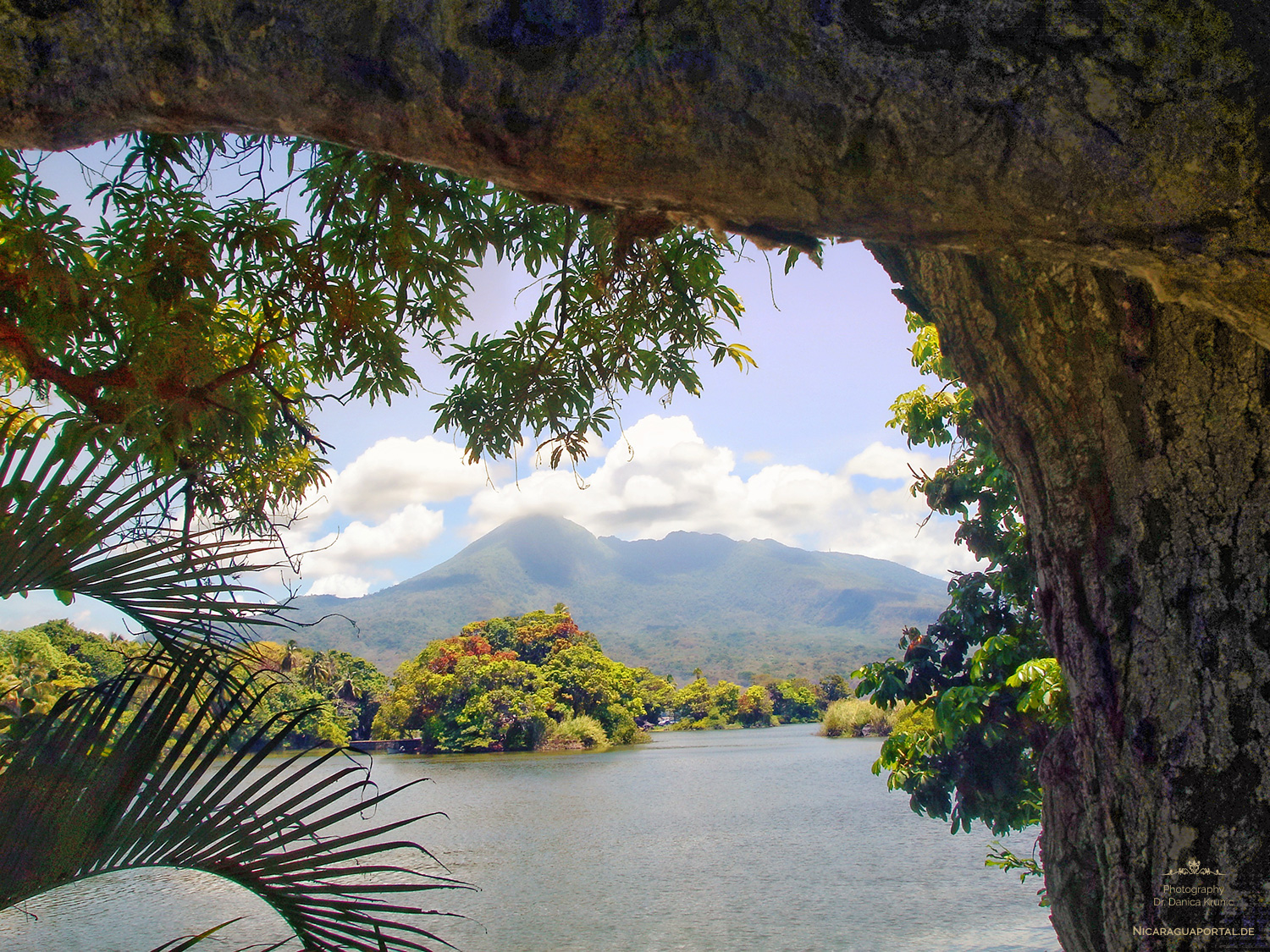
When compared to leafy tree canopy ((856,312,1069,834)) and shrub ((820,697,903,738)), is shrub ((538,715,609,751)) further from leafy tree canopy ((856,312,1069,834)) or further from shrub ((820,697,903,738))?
leafy tree canopy ((856,312,1069,834))

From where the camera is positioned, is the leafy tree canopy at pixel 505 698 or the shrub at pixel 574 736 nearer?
the leafy tree canopy at pixel 505 698

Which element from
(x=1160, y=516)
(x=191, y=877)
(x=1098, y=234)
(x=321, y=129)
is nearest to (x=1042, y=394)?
(x=1160, y=516)

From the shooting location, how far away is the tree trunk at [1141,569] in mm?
1039

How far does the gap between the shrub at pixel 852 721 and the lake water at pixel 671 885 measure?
8.62 meters

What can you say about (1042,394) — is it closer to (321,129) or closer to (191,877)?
(321,129)

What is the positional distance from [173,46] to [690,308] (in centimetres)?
268

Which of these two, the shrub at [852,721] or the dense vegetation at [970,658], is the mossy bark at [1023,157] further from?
the shrub at [852,721]

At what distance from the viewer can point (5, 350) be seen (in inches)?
102

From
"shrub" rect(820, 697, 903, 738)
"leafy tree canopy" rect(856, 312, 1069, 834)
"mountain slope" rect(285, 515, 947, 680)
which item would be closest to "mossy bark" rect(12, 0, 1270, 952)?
"leafy tree canopy" rect(856, 312, 1069, 834)

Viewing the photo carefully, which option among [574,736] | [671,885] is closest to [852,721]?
[574,736]

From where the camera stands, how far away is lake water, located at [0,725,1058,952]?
27.1ft

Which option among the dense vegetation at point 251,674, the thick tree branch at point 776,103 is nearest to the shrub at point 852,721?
the dense vegetation at point 251,674

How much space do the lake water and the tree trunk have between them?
5.03 m

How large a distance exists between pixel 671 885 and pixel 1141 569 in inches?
417
